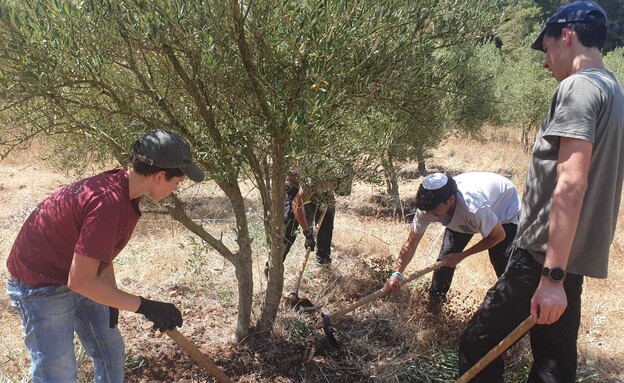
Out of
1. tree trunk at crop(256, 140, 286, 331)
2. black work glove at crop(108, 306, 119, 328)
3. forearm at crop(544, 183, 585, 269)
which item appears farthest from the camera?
tree trunk at crop(256, 140, 286, 331)

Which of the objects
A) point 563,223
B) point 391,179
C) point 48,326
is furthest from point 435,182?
point 391,179

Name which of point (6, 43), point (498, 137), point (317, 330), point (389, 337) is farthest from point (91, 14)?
point (498, 137)

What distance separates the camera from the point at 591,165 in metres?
2.19

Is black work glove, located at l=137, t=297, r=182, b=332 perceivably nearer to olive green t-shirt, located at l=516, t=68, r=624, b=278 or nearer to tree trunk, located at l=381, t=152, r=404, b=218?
olive green t-shirt, located at l=516, t=68, r=624, b=278

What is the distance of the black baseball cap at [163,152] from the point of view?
2227mm

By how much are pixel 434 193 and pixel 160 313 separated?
2.03 meters

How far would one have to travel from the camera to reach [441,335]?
4137 mm

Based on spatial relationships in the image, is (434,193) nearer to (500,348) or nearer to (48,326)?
(500,348)

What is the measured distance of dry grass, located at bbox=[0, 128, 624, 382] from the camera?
372 cm

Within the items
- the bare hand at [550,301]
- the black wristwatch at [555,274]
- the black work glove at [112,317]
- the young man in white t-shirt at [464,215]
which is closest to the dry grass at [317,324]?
the young man in white t-shirt at [464,215]

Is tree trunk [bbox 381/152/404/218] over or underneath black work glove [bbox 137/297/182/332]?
underneath

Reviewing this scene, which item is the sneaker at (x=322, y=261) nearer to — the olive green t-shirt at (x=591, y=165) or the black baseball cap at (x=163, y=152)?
the olive green t-shirt at (x=591, y=165)

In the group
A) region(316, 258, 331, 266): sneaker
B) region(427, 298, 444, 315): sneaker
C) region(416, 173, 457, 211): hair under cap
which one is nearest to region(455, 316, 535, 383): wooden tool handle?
region(416, 173, 457, 211): hair under cap

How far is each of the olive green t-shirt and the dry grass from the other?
67.9 inches
